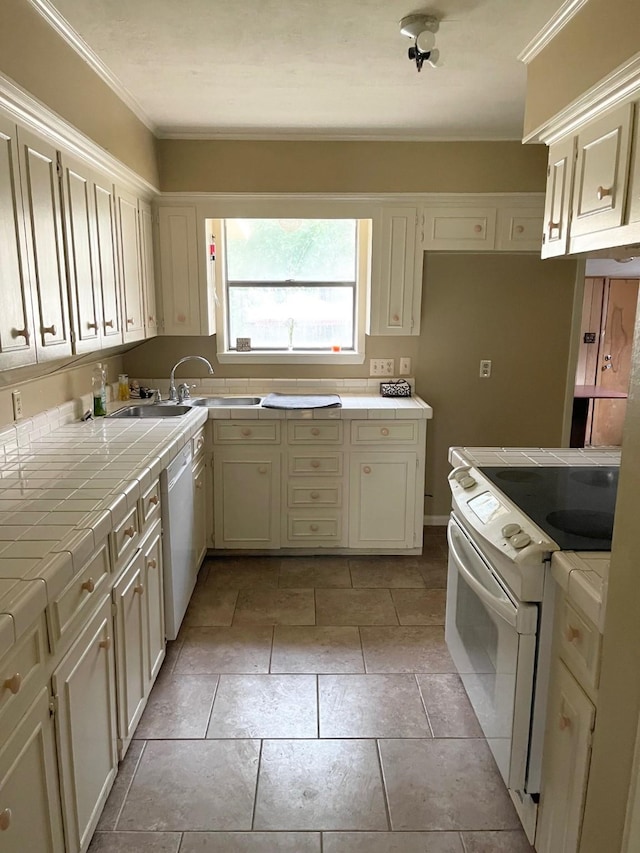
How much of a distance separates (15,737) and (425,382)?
3.30 metres

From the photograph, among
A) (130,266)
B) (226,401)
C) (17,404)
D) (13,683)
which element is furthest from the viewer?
(226,401)

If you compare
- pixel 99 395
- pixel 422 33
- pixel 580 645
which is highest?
pixel 422 33

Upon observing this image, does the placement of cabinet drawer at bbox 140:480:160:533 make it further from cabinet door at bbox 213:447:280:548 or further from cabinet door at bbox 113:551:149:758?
cabinet door at bbox 213:447:280:548

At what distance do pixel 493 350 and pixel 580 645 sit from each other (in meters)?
2.88

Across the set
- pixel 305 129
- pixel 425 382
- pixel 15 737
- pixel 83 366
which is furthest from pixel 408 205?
pixel 15 737

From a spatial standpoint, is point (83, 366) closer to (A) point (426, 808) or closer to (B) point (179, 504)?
(B) point (179, 504)

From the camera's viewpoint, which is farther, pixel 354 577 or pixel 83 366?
pixel 354 577

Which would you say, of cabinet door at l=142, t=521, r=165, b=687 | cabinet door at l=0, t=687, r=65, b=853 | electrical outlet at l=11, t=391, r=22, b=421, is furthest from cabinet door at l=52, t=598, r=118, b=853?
electrical outlet at l=11, t=391, r=22, b=421

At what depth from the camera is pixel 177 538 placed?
2721 mm

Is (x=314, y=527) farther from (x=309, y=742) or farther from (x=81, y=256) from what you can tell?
(x=81, y=256)

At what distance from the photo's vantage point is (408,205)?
3.73m

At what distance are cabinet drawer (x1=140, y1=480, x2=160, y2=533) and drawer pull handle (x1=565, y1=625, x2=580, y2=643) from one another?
1414 mm

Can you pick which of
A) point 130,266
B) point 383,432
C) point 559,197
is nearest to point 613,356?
point 383,432

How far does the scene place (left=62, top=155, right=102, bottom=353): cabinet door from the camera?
7.65ft
